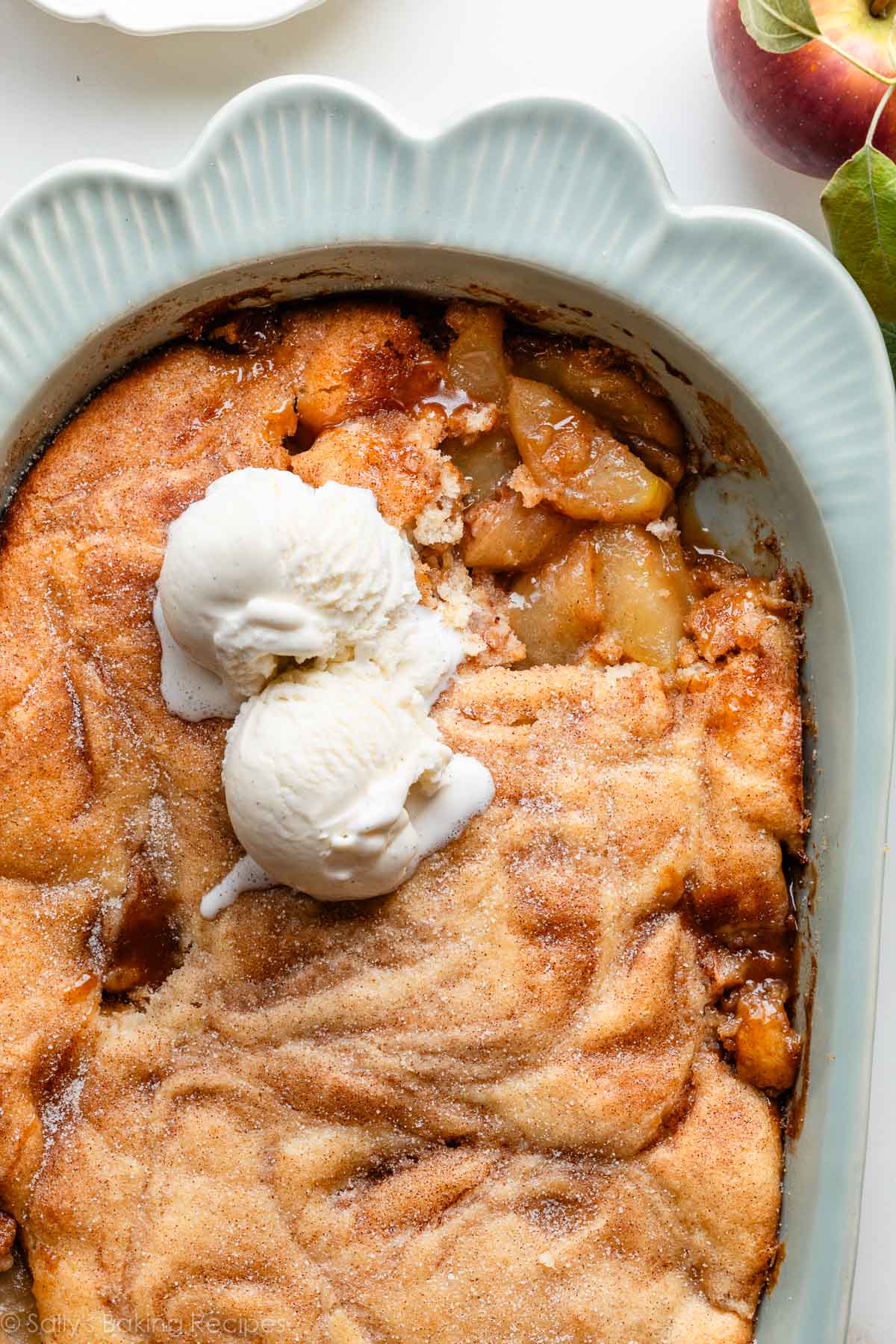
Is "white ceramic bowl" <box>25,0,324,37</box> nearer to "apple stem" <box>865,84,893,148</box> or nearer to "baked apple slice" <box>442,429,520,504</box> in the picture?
"baked apple slice" <box>442,429,520,504</box>

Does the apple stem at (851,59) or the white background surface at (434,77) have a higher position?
the apple stem at (851,59)

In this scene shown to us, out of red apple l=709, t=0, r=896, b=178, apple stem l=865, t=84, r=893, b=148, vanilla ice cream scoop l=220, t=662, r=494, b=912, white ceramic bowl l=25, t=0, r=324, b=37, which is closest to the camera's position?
vanilla ice cream scoop l=220, t=662, r=494, b=912

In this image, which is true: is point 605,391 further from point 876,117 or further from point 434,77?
point 434,77

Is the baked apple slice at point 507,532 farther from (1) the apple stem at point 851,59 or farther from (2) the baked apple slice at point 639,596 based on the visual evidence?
(1) the apple stem at point 851,59

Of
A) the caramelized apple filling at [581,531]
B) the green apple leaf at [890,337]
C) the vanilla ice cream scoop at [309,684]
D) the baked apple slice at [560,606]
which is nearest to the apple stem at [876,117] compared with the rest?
the green apple leaf at [890,337]

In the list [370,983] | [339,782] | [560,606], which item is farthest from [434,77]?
[370,983]

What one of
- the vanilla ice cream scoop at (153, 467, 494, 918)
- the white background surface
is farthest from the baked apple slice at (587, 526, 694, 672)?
the white background surface

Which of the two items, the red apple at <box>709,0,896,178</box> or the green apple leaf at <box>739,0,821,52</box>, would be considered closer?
the green apple leaf at <box>739,0,821,52</box>
